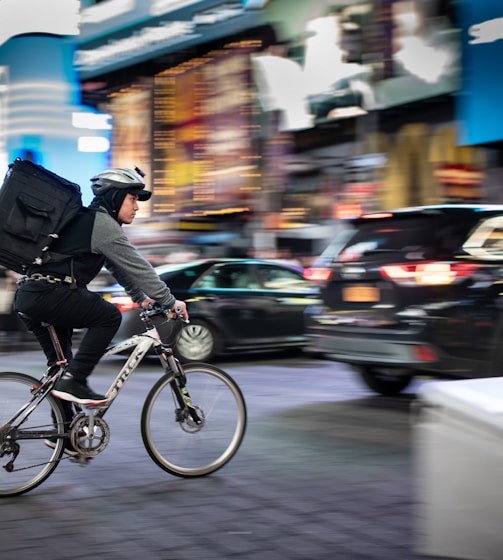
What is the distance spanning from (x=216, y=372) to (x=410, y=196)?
19.5m

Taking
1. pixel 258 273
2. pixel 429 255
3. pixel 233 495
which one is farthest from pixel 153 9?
pixel 233 495

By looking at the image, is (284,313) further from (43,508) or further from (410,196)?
(410,196)

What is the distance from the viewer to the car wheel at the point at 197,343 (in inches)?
485

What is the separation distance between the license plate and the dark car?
407cm

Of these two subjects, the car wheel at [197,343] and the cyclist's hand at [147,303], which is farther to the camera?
the car wheel at [197,343]

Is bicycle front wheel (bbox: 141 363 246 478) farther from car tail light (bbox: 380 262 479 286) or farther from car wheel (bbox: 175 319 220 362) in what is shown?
car wheel (bbox: 175 319 220 362)

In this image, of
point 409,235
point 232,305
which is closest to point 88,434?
point 409,235

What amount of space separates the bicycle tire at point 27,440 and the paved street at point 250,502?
0.31 ft

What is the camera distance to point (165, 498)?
521cm

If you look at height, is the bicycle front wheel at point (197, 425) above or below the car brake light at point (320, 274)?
below

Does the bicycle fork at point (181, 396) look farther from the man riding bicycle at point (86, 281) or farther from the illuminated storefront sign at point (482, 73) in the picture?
the illuminated storefront sign at point (482, 73)

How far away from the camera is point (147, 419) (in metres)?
5.61

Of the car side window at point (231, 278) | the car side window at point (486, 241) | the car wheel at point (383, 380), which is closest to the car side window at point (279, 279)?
the car side window at point (231, 278)

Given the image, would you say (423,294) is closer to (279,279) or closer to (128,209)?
(128,209)
